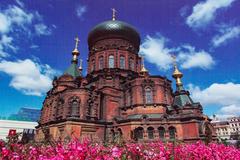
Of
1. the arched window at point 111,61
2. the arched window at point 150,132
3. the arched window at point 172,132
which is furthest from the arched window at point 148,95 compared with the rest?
the arched window at point 111,61

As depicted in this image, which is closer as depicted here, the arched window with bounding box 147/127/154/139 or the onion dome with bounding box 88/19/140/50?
the arched window with bounding box 147/127/154/139

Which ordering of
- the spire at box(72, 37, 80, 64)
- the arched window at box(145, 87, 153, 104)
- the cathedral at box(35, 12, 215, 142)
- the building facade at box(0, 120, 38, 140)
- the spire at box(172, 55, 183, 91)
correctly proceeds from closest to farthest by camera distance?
the cathedral at box(35, 12, 215, 142) < the arched window at box(145, 87, 153, 104) < the spire at box(172, 55, 183, 91) < the spire at box(72, 37, 80, 64) < the building facade at box(0, 120, 38, 140)

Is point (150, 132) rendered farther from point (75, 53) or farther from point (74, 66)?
point (75, 53)

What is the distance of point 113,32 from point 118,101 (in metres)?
13.5

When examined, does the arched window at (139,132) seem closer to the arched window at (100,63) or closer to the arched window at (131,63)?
the arched window at (131,63)

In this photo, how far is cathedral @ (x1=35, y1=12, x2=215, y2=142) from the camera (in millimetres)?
25266

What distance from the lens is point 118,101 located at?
31.4 metres

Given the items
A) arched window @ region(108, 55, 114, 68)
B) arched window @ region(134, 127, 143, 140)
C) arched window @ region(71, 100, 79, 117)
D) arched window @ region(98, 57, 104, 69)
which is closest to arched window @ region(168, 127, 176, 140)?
arched window @ region(134, 127, 143, 140)

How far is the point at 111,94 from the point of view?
102ft

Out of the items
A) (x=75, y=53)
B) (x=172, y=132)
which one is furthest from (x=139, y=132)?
(x=75, y=53)

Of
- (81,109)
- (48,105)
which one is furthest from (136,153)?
(48,105)

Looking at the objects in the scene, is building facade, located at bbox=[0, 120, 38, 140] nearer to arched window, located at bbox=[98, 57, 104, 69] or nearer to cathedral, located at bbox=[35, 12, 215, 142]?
cathedral, located at bbox=[35, 12, 215, 142]

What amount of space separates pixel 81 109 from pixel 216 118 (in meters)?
96.2

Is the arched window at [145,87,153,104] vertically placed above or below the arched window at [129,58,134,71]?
below
